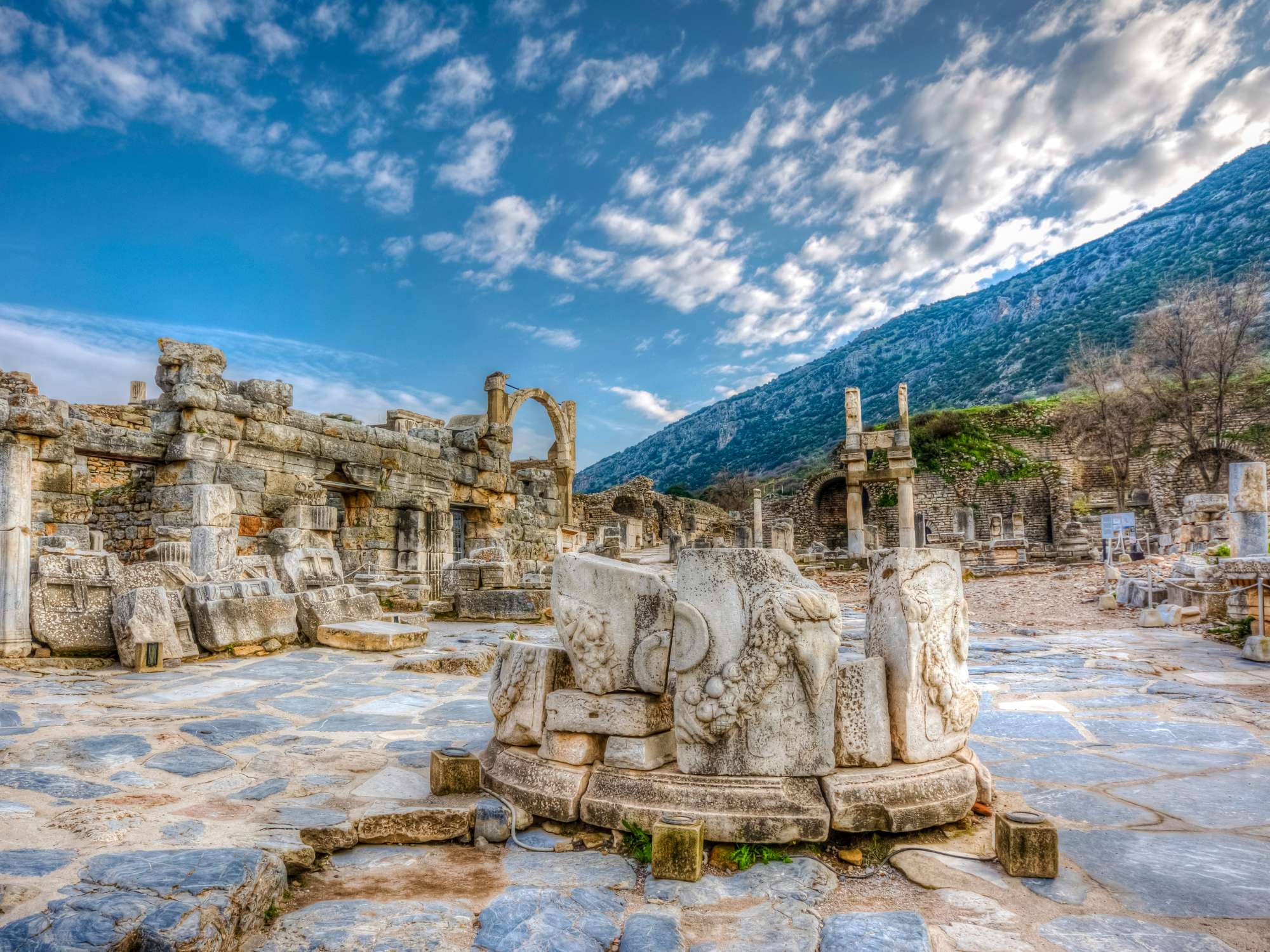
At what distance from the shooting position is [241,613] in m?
6.52

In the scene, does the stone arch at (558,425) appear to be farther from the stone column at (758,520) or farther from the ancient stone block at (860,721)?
the ancient stone block at (860,721)

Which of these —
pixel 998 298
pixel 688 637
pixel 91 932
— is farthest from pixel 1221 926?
pixel 998 298

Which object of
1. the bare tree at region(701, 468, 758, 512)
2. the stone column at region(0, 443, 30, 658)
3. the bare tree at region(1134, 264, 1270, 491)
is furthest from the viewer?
the bare tree at region(701, 468, 758, 512)

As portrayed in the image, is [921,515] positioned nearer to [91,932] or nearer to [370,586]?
[370,586]

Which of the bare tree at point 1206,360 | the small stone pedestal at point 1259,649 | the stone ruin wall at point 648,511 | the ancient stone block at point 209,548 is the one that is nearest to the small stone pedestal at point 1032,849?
the small stone pedestal at point 1259,649

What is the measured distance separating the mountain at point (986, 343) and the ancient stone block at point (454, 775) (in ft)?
173

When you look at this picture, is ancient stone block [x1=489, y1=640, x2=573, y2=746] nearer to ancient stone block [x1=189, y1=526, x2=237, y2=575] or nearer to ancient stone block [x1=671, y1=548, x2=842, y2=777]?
ancient stone block [x1=671, y1=548, x2=842, y2=777]

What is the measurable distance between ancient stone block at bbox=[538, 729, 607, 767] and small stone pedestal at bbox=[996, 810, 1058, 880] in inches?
58.2

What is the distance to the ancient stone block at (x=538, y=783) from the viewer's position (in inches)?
109

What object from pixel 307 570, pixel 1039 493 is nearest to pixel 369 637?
pixel 307 570

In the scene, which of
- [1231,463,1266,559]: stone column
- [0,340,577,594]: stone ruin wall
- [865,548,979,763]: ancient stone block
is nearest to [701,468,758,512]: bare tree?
[0,340,577,594]: stone ruin wall

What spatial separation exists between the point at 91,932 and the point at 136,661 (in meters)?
4.61

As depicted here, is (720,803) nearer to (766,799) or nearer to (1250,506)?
(766,799)

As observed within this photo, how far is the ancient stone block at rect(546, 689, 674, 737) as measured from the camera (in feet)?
9.29
